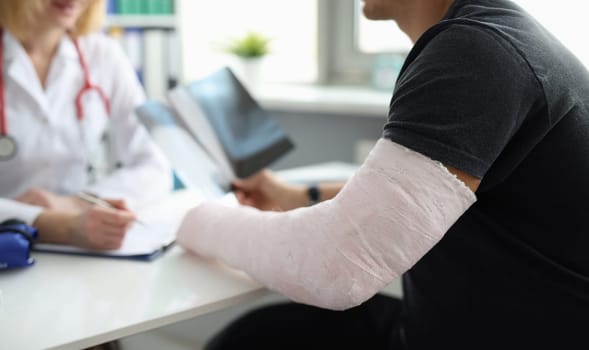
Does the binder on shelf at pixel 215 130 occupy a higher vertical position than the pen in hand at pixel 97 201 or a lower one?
higher

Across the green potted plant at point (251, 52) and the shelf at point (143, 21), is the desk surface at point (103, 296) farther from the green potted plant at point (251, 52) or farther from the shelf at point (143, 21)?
the shelf at point (143, 21)

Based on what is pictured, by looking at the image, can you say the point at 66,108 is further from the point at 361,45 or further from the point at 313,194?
the point at 361,45

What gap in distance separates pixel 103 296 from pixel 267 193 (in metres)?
0.48

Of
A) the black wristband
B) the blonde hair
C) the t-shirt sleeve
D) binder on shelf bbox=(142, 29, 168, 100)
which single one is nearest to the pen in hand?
the black wristband

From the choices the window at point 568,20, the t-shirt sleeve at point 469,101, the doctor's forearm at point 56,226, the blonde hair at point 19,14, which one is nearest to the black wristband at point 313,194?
the doctor's forearm at point 56,226

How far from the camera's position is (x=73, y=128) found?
1688 mm

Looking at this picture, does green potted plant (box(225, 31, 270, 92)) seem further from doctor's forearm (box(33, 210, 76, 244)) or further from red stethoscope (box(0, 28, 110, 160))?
doctor's forearm (box(33, 210, 76, 244))

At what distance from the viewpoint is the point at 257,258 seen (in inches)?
37.1

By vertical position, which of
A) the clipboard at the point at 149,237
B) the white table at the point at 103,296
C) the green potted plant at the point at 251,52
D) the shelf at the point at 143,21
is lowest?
the clipboard at the point at 149,237

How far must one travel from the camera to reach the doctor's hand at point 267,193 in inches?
53.1

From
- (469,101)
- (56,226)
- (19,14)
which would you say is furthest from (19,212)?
(469,101)

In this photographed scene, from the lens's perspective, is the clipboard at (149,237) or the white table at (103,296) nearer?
the white table at (103,296)

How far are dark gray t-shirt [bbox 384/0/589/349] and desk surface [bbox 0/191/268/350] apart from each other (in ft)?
1.02

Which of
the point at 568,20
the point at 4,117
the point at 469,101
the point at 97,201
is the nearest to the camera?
the point at 469,101
